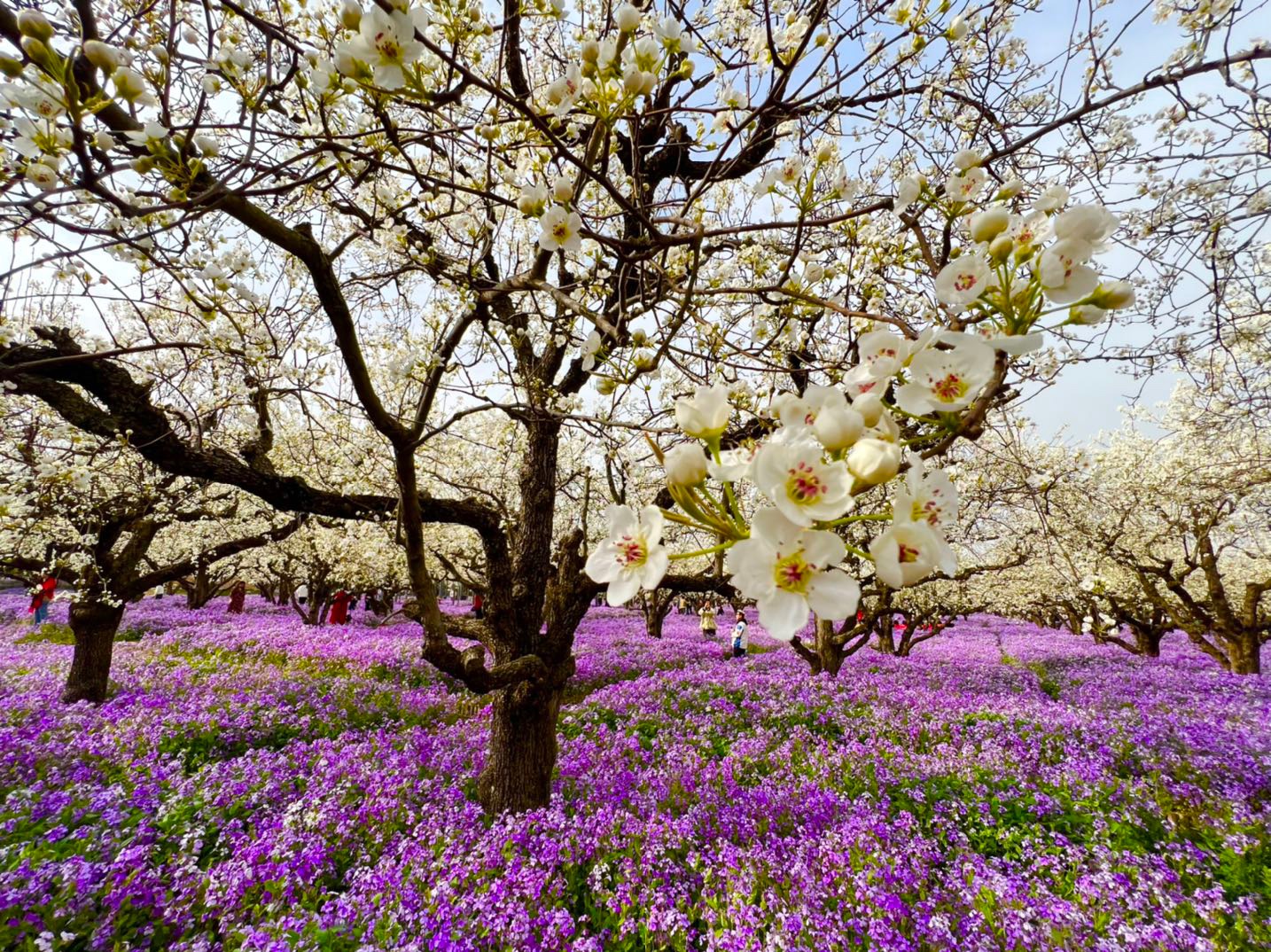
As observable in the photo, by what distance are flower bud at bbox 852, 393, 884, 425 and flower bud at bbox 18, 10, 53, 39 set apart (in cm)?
180

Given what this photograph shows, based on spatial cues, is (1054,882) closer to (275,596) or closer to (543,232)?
(543,232)

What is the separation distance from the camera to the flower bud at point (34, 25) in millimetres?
1153

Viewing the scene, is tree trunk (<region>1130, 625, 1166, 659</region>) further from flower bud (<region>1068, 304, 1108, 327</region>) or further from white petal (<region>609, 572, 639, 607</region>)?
white petal (<region>609, 572, 639, 607</region>)

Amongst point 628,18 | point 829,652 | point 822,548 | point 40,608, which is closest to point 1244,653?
point 829,652

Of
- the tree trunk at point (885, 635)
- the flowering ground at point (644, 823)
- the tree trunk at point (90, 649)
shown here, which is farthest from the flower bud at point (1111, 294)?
the tree trunk at point (885, 635)

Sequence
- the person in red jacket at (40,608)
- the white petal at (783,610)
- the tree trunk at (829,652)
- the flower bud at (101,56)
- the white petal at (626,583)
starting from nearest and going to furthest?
the white petal at (783,610)
the white petal at (626,583)
the flower bud at (101,56)
the person in red jacket at (40,608)
the tree trunk at (829,652)

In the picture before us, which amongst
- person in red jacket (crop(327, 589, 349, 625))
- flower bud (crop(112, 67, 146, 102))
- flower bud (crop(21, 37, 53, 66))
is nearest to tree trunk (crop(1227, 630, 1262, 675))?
flower bud (crop(112, 67, 146, 102))

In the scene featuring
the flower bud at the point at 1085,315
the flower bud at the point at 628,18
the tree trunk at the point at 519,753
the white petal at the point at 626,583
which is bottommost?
the tree trunk at the point at 519,753

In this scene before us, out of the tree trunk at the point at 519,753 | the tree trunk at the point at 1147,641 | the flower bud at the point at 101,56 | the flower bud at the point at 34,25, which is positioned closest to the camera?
the flower bud at the point at 34,25

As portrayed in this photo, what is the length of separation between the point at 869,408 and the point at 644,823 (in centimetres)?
521

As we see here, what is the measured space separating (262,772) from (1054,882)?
24.1 ft

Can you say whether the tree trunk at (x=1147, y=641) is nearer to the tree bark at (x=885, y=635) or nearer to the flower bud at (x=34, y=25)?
the tree bark at (x=885, y=635)

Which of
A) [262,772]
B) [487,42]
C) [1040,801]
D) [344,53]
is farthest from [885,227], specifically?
[262,772]

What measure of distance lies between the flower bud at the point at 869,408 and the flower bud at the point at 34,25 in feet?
5.90
